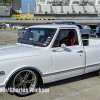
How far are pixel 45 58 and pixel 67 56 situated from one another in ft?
2.20

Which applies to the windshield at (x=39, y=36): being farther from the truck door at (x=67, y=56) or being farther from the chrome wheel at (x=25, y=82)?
the chrome wheel at (x=25, y=82)

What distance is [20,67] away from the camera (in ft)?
10.6

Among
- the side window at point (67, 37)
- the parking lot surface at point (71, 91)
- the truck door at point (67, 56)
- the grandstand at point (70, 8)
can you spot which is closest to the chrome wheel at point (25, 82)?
the parking lot surface at point (71, 91)

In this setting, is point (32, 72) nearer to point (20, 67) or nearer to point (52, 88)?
point (20, 67)

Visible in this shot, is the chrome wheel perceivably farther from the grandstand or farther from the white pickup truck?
the grandstand

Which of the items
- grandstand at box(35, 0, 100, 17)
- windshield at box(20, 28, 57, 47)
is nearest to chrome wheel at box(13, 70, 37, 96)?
windshield at box(20, 28, 57, 47)

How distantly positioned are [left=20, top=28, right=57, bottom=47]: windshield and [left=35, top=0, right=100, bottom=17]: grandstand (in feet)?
193

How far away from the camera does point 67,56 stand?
3938 millimetres

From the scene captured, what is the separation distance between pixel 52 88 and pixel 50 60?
0.87m

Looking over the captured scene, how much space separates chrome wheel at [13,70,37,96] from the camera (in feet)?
11.1

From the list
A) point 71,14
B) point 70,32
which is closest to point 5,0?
point 71,14

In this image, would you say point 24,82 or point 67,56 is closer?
point 24,82

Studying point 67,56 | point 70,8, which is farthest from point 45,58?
point 70,8

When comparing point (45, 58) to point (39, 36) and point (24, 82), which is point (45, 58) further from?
point (39, 36)
